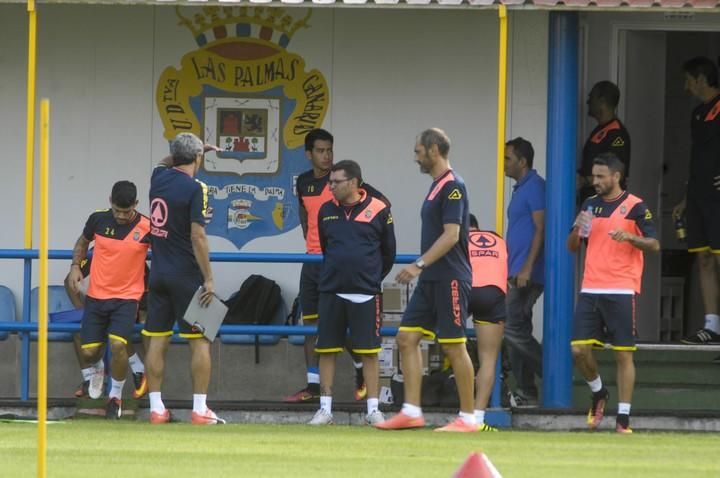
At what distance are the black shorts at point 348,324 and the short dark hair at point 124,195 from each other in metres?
1.56

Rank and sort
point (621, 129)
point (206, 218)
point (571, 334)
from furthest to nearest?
point (621, 129) < point (571, 334) < point (206, 218)

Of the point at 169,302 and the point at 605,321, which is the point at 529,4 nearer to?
the point at 605,321

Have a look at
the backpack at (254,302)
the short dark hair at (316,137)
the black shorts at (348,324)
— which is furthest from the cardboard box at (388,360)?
the short dark hair at (316,137)

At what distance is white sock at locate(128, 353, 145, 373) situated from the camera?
13227 millimetres

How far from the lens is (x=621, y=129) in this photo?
45.5ft

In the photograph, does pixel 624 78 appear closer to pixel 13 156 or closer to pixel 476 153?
pixel 476 153

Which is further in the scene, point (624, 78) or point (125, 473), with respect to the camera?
point (624, 78)

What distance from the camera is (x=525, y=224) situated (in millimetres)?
13383

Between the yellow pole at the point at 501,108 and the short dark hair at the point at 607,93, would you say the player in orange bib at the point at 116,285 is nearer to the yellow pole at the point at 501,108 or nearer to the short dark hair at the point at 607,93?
the yellow pole at the point at 501,108

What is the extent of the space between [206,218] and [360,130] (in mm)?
2846

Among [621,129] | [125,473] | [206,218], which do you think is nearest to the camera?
[125,473]

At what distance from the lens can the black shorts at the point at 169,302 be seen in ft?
39.7

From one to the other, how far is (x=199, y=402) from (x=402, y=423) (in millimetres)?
1438

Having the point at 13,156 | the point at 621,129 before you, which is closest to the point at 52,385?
the point at 13,156
